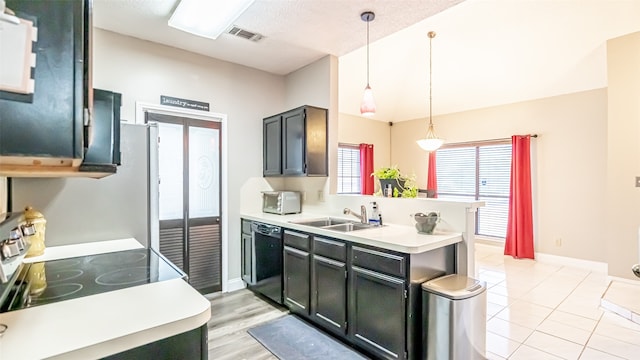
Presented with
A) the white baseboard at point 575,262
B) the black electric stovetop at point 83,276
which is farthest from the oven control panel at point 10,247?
the white baseboard at point 575,262

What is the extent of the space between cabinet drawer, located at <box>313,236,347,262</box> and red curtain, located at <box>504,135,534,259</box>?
157 inches

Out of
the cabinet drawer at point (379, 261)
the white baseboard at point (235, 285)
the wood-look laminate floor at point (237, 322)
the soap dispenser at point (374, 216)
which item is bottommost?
the wood-look laminate floor at point (237, 322)

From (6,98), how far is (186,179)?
3016 millimetres

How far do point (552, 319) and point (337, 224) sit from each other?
227cm

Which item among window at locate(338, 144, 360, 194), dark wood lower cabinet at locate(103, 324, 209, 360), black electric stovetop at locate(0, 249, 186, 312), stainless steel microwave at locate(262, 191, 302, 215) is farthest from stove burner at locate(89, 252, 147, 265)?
window at locate(338, 144, 360, 194)

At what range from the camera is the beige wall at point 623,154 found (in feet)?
12.0

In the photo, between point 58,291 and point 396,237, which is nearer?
point 58,291

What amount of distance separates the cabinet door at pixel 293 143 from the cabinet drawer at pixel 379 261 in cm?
133

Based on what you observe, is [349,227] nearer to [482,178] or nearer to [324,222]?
[324,222]

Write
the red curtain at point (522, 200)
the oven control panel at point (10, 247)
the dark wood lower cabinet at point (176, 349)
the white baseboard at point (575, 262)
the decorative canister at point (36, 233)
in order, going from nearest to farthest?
1. the dark wood lower cabinet at point (176, 349)
2. the oven control panel at point (10, 247)
3. the decorative canister at point (36, 233)
4. the white baseboard at point (575, 262)
5. the red curtain at point (522, 200)

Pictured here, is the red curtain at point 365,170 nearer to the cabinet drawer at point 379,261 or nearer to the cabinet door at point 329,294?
the cabinet door at point 329,294

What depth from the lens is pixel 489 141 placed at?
18.3ft

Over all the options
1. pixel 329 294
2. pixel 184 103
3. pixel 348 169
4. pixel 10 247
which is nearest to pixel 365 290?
pixel 329 294

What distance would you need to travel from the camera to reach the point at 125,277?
147 centimetres
